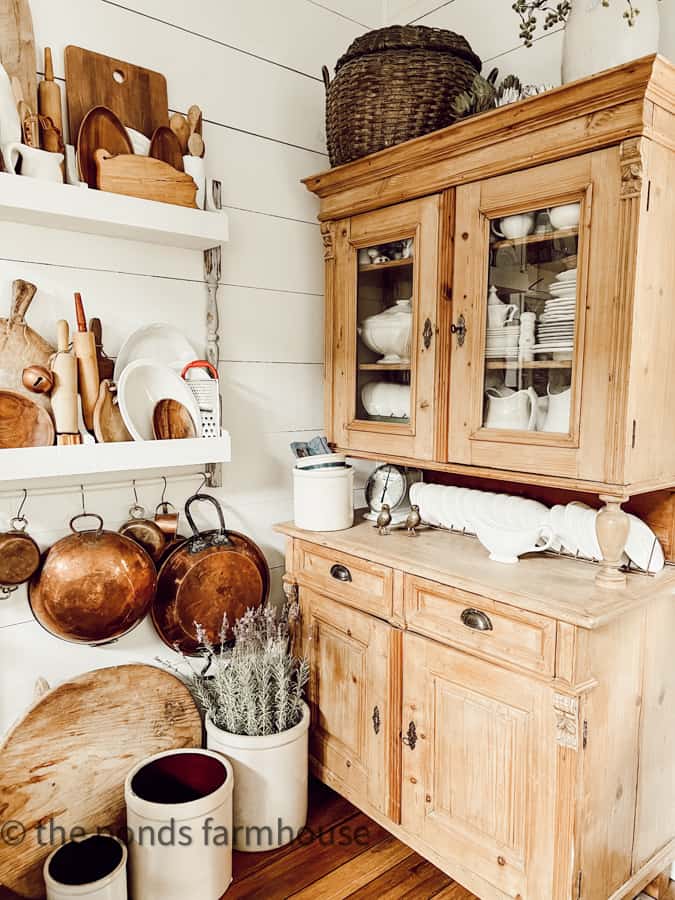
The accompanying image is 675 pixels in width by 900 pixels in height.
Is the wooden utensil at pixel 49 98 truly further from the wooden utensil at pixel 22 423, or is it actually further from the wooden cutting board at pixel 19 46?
the wooden utensil at pixel 22 423

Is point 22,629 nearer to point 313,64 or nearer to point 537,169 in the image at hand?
point 537,169

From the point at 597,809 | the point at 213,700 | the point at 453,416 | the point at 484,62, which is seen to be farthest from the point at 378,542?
the point at 484,62

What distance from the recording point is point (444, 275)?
177cm

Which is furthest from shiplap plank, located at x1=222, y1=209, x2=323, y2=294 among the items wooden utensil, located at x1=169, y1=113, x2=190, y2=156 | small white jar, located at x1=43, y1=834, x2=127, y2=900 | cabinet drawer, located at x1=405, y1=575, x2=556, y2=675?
small white jar, located at x1=43, y1=834, x2=127, y2=900

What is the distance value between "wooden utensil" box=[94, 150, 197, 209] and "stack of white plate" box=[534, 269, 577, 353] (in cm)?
96

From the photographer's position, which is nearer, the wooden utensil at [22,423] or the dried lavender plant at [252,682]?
the wooden utensil at [22,423]

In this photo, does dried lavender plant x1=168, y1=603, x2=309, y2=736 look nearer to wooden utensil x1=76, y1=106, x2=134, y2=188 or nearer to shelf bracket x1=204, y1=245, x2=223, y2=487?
shelf bracket x1=204, y1=245, x2=223, y2=487

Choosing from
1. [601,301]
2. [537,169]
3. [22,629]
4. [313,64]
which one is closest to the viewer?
[601,301]

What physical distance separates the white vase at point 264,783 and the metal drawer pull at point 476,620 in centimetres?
64

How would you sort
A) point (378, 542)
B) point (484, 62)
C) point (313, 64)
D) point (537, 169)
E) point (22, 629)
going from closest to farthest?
point (537, 169) → point (22, 629) → point (378, 542) → point (484, 62) → point (313, 64)

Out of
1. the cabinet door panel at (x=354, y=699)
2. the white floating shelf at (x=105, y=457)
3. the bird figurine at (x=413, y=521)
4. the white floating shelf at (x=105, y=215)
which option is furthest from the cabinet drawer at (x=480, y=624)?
the white floating shelf at (x=105, y=215)

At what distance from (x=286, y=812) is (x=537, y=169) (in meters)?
1.79

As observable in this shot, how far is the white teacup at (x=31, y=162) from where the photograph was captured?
5.07 ft

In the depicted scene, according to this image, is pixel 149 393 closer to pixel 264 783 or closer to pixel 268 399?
pixel 268 399
